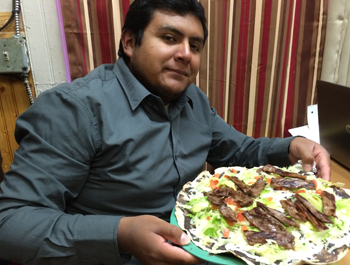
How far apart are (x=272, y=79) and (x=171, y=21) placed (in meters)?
1.06

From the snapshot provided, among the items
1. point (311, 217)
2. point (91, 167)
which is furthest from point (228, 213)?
point (91, 167)

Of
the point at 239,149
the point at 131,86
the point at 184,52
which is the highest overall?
the point at 184,52

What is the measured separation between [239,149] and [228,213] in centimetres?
58

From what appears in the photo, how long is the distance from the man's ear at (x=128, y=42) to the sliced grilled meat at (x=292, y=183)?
0.78 meters

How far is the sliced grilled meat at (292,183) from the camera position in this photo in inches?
39.2

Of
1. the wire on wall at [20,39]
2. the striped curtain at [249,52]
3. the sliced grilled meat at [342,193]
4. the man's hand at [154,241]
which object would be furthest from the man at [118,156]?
the wire on wall at [20,39]

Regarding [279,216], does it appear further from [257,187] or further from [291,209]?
[257,187]

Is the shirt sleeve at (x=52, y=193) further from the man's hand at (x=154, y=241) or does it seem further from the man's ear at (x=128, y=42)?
the man's ear at (x=128, y=42)

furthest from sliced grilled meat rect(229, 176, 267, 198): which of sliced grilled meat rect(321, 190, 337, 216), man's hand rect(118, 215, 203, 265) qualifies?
man's hand rect(118, 215, 203, 265)

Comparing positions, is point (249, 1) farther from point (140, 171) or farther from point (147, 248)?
point (147, 248)

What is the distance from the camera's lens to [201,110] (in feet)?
4.33

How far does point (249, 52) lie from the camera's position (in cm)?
171

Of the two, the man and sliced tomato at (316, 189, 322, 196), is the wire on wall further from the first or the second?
sliced tomato at (316, 189, 322, 196)

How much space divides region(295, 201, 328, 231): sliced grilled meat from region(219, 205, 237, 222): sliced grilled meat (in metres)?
0.22
